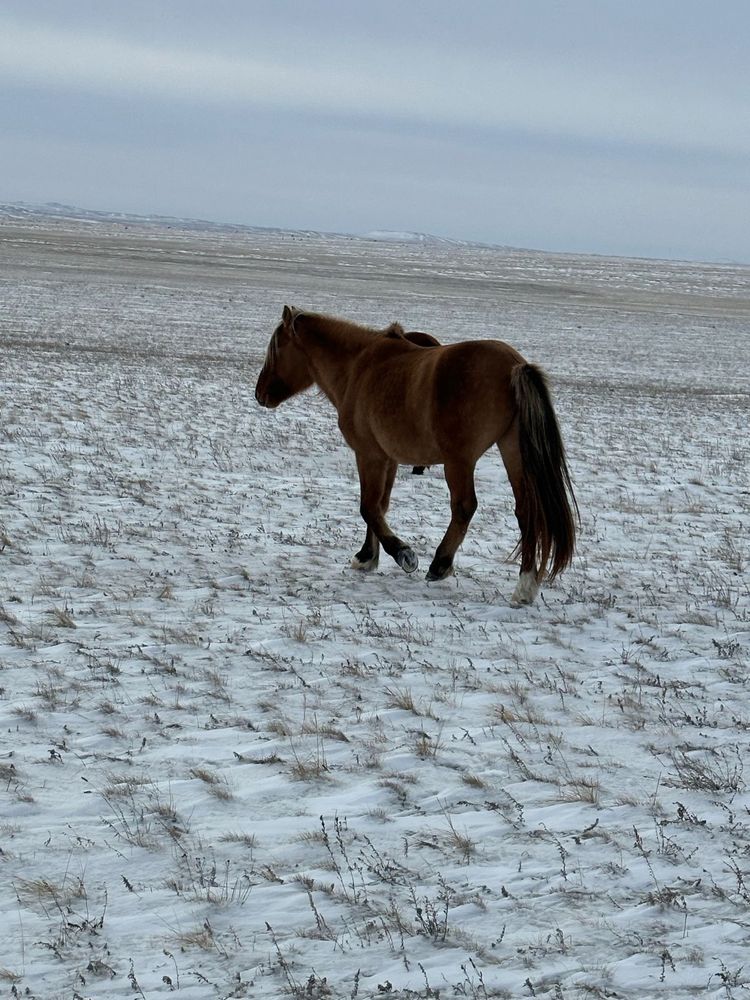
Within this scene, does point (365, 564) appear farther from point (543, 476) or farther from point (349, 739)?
point (349, 739)

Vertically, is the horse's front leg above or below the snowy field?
above

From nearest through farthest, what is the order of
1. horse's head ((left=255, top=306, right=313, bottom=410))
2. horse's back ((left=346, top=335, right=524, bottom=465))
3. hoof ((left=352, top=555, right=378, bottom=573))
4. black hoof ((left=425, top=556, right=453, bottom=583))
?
horse's back ((left=346, top=335, right=524, bottom=465)) → black hoof ((left=425, top=556, right=453, bottom=583)) → hoof ((left=352, top=555, right=378, bottom=573)) → horse's head ((left=255, top=306, right=313, bottom=410))

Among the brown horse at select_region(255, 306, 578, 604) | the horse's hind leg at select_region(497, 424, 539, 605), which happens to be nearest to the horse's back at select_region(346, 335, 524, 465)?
the brown horse at select_region(255, 306, 578, 604)

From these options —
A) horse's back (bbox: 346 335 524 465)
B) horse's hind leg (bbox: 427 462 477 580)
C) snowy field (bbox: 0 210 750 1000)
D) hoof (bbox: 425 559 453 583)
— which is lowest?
snowy field (bbox: 0 210 750 1000)

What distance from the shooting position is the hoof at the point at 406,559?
7.49 metres

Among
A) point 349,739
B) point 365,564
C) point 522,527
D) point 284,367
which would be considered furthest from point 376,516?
point 349,739

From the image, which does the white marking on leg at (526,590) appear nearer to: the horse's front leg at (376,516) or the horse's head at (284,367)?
the horse's front leg at (376,516)

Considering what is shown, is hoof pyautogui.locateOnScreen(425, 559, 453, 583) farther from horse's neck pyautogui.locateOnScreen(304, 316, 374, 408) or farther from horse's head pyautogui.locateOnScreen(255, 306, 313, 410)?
horse's head pyautogui.locateOnScreen(255, 306, 313, 410)

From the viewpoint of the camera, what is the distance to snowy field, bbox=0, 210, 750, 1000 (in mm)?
3188

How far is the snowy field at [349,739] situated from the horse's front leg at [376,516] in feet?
0.74

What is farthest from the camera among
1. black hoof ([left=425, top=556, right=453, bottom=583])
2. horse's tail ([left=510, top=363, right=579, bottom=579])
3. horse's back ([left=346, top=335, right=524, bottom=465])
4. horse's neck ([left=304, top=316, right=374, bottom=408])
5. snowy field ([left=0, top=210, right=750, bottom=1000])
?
horse's neck ([left=304, top=316, right=374, bottom=408])

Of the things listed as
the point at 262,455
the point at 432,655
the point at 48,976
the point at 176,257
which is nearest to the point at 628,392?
the point at 262,455

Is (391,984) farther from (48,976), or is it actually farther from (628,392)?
(628,392)

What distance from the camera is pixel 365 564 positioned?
7691mm
